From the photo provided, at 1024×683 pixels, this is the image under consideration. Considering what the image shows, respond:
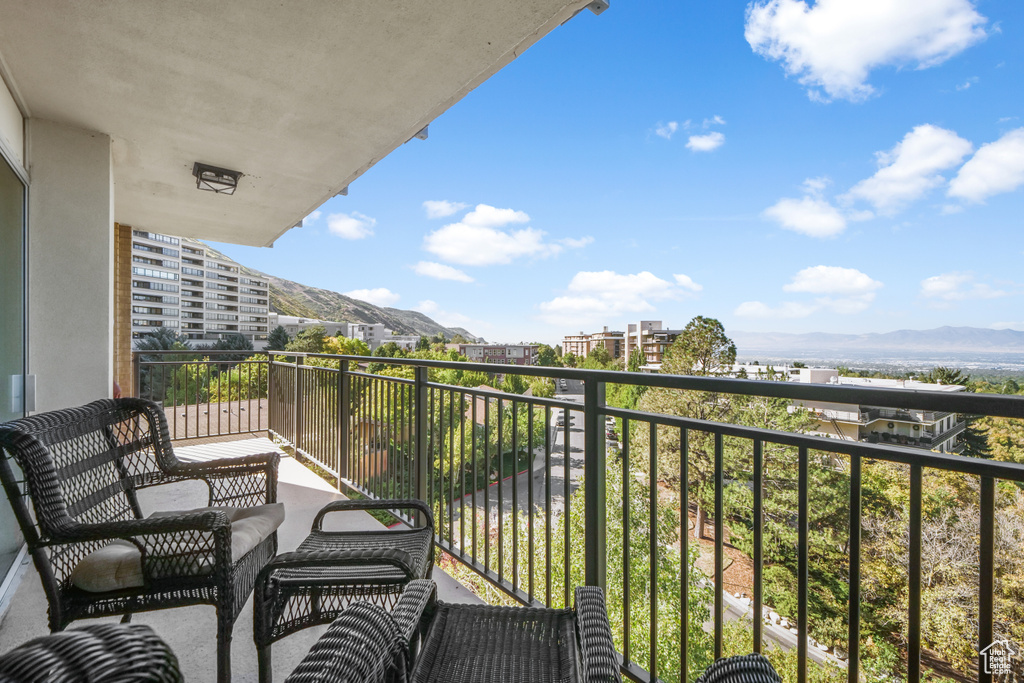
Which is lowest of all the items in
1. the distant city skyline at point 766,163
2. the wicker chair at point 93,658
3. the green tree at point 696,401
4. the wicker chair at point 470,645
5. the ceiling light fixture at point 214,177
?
the green tree at point 696,401

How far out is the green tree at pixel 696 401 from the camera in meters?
25.5

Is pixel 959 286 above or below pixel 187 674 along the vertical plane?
above

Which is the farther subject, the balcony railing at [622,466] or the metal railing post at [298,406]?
the metal railing post at [298,406]

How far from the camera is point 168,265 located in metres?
51.9

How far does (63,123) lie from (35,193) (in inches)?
18.6

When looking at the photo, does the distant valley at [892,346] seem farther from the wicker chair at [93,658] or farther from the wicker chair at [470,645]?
the wicker chair at [93,658]

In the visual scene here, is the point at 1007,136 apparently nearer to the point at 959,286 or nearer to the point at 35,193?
the point at 959,286

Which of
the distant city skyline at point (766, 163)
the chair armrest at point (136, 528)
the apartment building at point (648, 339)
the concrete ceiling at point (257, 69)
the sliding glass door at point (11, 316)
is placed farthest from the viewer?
the distant city skyline at point (766, 163)

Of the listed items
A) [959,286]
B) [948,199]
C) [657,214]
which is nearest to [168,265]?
[657,214]

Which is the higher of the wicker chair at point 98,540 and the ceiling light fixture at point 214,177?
the ceiling light fixture at point 214,177

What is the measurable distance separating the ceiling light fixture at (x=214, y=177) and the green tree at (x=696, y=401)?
71.1ft

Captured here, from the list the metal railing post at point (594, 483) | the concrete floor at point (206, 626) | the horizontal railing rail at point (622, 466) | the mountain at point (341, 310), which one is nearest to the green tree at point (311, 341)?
the mountain at point (341, 310)

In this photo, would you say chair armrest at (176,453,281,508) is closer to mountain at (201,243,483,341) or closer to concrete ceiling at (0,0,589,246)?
concrete ceiling at (0,0,589,246)

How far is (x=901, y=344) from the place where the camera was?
219 feet
